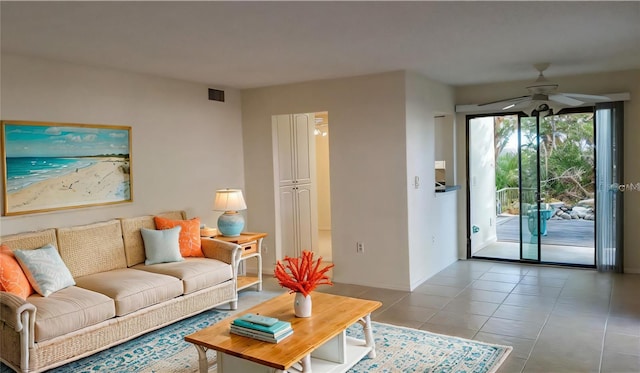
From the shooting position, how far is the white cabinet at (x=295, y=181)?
6.27m

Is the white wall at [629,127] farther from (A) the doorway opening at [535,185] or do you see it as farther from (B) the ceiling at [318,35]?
(B) the ceiling at [318,35]

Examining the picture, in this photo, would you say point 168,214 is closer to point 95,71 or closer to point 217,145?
point 217,145

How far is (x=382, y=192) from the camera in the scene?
5.38 metres

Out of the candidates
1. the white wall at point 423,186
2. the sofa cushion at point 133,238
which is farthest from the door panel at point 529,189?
the sofa cushion at point 133,238

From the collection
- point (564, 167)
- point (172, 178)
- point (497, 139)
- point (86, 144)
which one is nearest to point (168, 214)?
point (172, 178)

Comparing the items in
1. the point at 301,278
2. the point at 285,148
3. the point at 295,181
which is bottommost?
the point at 301,278

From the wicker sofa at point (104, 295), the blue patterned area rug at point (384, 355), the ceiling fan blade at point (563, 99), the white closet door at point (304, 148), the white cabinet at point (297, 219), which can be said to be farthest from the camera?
the white closet door at point (304, 148)

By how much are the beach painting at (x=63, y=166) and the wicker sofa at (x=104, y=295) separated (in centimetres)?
27

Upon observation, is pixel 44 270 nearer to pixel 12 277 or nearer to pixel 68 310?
pixel 12 277

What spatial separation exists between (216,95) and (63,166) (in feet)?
6.80

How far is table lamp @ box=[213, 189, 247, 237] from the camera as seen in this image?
17.4ft

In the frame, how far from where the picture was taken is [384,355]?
3580 millimetres

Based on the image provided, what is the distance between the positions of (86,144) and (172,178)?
3.41 feet

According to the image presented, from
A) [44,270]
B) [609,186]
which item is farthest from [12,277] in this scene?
[609,186]
